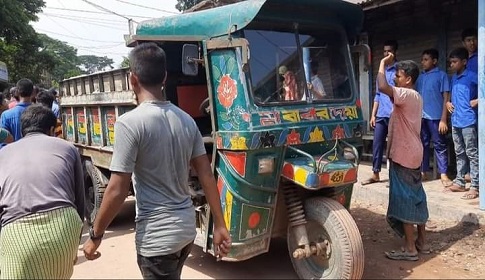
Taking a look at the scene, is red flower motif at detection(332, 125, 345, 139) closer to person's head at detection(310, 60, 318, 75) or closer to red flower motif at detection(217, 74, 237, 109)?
person's head at detection(310, 60, 318, 75)

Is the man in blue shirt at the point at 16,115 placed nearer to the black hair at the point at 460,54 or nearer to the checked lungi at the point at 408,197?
the checked lungi at the point at 408,197

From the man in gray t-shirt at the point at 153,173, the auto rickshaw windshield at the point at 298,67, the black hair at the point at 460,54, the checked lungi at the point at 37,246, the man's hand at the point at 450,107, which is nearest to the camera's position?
the man in gray t-shirt at the point at 153,173

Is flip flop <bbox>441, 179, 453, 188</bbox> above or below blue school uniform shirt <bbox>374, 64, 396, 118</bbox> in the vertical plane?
below

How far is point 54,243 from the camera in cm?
235

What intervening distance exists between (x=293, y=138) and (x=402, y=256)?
1.63 meters

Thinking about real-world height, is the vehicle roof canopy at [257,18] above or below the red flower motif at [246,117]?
above

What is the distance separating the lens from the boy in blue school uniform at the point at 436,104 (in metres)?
5.70

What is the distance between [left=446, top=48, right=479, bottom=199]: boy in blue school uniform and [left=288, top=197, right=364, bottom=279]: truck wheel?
2474 mm

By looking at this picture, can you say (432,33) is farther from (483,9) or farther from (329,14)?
(329,14)

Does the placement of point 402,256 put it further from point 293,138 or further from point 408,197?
point 293,138

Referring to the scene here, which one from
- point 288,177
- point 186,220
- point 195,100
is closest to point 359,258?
point 288,177

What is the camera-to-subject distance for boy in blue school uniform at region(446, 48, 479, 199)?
5219 millimetres

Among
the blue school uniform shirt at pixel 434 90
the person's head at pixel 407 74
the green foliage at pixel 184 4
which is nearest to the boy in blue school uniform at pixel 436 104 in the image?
the blue school uniform shirt at pixel 434 90

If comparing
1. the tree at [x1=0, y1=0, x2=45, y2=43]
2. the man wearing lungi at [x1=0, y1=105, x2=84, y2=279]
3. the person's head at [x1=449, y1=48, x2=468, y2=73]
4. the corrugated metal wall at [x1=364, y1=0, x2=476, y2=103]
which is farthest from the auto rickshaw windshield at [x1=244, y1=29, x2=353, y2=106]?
the tree at [x1=0, y1=0, x2=45, y2=43]
